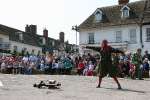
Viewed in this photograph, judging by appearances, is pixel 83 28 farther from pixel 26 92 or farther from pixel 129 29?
pixel 26 92

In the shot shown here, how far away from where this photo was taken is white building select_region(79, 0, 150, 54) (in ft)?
152

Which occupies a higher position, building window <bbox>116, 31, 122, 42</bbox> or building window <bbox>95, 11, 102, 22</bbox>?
building window <bbox>95, 11, 102, 22</bbox>

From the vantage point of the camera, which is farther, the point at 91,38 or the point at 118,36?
the point at 91,38

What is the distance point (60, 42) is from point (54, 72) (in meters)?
55.1

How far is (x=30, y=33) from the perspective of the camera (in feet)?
251

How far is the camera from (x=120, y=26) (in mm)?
48531

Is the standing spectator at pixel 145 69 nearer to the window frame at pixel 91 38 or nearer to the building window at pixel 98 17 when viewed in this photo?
the window frame at pixel 91 38

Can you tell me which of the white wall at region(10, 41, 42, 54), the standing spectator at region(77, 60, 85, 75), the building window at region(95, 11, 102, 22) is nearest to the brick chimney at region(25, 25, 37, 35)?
the white wall at region(10, 41, 42, 54)

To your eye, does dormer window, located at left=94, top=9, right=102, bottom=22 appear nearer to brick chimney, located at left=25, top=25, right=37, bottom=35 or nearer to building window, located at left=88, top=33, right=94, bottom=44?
building window, located at left=88, top=33, right=94, bottom=44

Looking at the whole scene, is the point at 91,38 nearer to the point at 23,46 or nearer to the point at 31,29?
the point at 23,46

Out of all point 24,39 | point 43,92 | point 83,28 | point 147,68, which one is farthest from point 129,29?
point 43,92

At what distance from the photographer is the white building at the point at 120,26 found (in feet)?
152

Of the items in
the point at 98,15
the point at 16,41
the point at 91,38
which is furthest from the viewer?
the point at 16,41

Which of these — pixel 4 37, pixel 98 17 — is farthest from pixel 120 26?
pixel 4 37
